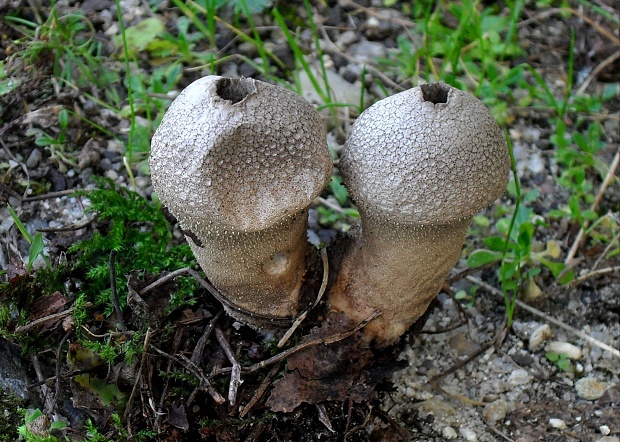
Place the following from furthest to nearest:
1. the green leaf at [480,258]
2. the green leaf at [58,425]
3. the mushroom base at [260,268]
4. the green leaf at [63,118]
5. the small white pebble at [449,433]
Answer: the green leaf at [63,118], the green leaf at [480,258], the small white pebble at [449,433], the green leaf at [58,425], the mushroom base at [260,268]

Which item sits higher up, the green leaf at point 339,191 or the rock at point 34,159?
the rock at point 34,159

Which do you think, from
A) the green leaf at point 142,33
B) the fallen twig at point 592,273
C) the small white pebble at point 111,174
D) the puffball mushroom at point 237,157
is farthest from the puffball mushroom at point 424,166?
the green leaf at point 142,33

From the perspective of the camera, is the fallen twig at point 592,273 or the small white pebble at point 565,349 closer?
the small white pebble at point 565,349

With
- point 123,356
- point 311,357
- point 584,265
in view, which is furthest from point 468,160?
point 584,265

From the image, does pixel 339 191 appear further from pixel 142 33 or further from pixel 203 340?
pixel 142 33

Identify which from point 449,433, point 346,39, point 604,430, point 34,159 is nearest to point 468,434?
point 449,433

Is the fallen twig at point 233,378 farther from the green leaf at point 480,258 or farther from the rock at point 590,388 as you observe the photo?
the rock at point 590,388
